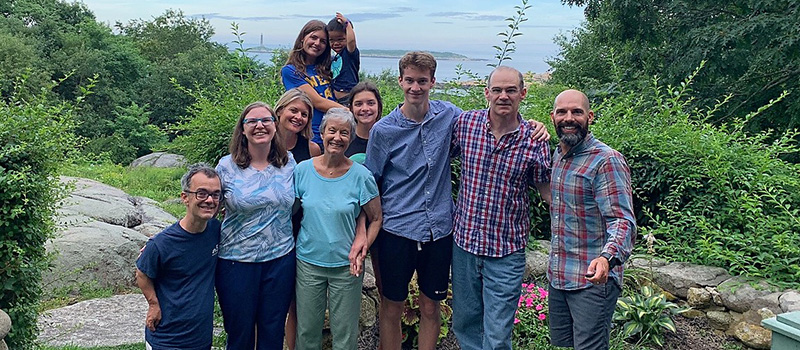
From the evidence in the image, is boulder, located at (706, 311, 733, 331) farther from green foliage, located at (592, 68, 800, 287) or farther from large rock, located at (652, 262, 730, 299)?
green foliage, located at (592, 68, 800, 287)

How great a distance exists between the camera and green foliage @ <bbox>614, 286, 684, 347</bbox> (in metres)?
4.41

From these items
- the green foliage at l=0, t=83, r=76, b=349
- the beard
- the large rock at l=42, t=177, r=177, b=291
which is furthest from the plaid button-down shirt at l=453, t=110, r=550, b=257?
the large rock at l=42, t=177, r=177, b=291

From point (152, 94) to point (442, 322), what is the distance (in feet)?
102

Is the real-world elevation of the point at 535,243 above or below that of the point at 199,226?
below

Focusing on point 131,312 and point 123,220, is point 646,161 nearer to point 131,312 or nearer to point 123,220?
point 131,312

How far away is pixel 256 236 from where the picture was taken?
10.3 ft

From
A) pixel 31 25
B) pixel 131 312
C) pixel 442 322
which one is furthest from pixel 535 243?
pixel 31 25

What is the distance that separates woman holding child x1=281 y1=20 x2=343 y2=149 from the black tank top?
49cm

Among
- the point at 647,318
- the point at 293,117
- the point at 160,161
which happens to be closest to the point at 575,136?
the point at 293,117

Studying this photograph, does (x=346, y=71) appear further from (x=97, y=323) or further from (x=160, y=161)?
(x=160, y=161)

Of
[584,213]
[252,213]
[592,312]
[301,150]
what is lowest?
[592,312]

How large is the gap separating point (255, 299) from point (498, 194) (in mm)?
1317

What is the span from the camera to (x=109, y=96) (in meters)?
31.2

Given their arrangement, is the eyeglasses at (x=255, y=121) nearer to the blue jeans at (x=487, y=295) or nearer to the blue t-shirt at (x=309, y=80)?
the blue t-shirt at (x=309, y=80)
